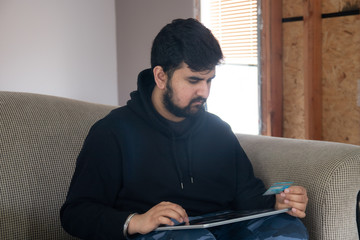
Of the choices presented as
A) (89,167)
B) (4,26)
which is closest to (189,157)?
(89,167)

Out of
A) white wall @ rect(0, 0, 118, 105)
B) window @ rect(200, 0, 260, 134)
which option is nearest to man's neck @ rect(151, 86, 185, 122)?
window @ rect(200, 0, 260, 134)

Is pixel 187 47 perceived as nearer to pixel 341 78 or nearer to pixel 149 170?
pixel 149 170

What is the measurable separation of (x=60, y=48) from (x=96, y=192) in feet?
10.4

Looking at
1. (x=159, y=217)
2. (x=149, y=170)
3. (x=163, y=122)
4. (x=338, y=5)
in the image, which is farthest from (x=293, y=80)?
(x=159, y=217)

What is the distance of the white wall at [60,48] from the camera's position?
3885mm

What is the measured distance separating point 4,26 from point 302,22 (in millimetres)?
2415

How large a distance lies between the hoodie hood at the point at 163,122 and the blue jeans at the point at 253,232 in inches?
7.5

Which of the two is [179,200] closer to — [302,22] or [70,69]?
[302,22]

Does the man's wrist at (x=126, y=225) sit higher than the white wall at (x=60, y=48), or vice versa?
the white wall at (x=60, y=48)

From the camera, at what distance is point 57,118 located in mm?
1530

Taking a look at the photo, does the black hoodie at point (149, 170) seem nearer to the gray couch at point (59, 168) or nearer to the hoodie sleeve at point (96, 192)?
the hoodie sleeve at point (96, 192)

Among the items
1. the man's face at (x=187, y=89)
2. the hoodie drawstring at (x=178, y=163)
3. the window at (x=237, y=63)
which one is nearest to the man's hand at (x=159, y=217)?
the hoodie drawstring at (x=178, y=163)

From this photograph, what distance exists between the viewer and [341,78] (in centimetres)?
276

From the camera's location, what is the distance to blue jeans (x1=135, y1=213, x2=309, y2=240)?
1148 millimetres
